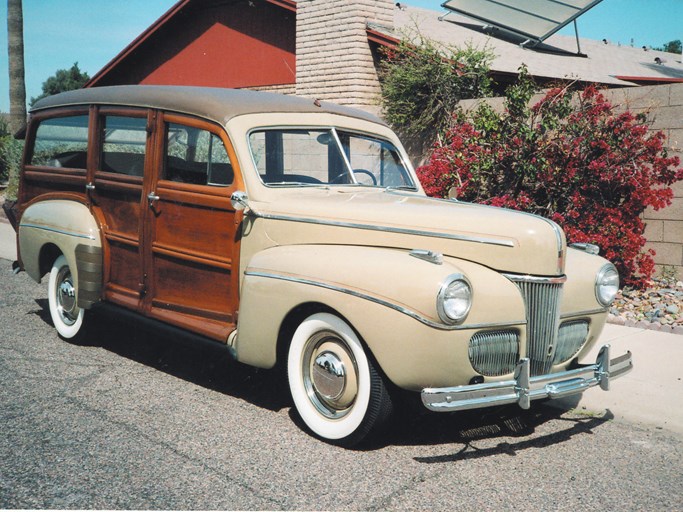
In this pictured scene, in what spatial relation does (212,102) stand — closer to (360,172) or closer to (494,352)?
(360,172)

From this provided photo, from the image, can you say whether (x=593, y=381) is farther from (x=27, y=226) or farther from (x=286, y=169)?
(x=27, y=226)

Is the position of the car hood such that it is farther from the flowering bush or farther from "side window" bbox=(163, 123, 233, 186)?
the flowering bush

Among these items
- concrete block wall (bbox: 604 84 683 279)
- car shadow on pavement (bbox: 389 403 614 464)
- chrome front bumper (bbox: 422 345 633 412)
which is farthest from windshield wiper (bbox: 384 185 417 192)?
concrete block wall (bbox: 604 84 683 279)

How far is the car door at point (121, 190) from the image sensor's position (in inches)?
212

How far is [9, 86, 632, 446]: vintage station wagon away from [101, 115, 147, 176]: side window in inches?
0.6

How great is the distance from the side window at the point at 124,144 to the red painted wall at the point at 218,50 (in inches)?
343

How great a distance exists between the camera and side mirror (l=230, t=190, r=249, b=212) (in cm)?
465

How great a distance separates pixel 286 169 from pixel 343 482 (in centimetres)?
222

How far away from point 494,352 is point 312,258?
1110 millimetres

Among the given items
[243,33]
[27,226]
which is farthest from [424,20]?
[27,226]

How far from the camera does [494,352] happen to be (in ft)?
12.8

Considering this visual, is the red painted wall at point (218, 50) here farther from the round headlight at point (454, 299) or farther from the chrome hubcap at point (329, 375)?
the round headlight at point (454, 299)

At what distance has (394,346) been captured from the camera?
12.4 feet

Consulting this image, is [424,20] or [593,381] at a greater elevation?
[424,20]
